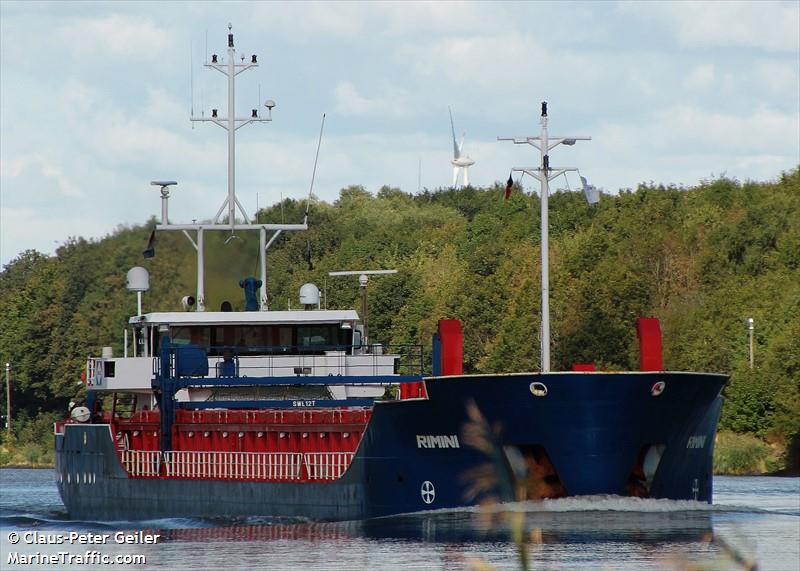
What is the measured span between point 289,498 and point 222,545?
21.0 feet

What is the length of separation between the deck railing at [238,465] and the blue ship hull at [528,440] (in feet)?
1.48

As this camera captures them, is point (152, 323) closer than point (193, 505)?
No

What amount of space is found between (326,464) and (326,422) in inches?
49.8

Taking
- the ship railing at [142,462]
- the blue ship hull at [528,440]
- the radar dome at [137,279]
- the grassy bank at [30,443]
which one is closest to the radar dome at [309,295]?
the radar dome at [137,279]

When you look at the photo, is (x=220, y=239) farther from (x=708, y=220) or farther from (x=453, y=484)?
(x=708, y=220)

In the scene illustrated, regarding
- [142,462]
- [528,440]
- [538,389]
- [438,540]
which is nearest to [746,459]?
[142,462]

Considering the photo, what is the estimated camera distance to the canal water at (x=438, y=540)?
36.3 metres

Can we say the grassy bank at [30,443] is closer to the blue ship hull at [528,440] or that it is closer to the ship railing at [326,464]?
the ship railing at [326,464]

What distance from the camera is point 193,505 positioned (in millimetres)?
50344

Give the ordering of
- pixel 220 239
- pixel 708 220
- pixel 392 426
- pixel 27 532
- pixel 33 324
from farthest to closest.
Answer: pixel 33 324 → pixel 708 220 → pixel 220 239 → pixel 27 532 → pixel 392 426

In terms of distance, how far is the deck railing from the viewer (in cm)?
4700

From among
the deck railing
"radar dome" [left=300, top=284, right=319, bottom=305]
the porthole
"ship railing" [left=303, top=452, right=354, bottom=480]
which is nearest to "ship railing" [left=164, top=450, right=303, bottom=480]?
the deck railing

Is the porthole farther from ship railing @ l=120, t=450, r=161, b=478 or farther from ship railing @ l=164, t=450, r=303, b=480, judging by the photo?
ship railing @ l=120, t=450, r=161, b=478


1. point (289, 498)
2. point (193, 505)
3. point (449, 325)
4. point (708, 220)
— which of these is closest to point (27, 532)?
point (193, 505)
